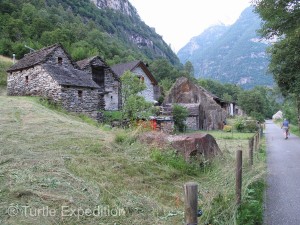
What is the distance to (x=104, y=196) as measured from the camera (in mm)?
5406

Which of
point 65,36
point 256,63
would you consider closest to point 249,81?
point 256,63

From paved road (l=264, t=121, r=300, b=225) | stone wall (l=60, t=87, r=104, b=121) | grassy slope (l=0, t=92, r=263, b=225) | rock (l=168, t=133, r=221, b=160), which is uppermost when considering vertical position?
stone wall (l=60, t=87, r=104, b=121)

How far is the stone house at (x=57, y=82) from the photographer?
2058cm

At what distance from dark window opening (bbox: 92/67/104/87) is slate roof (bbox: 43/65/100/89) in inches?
245

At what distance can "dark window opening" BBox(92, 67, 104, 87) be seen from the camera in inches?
1182

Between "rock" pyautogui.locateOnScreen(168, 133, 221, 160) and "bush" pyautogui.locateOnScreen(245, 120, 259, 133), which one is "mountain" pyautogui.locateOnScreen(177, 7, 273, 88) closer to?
"bush" pyautogui.locateOnScreen(245, 120, 259, 133)

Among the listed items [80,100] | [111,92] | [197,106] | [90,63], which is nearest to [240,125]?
[197,106]

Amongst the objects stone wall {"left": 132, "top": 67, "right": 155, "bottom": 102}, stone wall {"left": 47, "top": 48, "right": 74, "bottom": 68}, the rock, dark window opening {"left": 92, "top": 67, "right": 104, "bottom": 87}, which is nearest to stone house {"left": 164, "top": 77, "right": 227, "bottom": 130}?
stone wall {"left": 132, "top": 67, "right": 155, "bottom": 102}

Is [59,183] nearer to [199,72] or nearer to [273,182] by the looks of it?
[273,182]

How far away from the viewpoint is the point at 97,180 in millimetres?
6230

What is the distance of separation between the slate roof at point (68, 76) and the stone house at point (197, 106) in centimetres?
1485

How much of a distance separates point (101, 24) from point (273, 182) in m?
123

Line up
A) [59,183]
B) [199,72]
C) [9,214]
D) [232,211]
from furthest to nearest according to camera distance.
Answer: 1. [199,72]
2. [59,183]
3. [232,211]
4. [9,214]

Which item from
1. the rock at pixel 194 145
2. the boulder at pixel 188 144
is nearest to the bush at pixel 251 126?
the boulder at pixel 188 144
